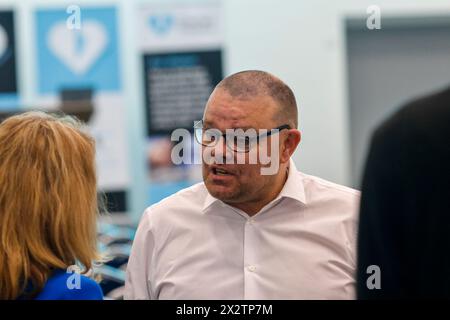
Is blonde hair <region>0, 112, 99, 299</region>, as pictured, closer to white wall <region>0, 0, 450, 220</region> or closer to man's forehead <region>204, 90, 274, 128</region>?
man's forehead <region>204, 90, 274, 128</region>

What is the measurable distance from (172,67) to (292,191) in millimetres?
2135

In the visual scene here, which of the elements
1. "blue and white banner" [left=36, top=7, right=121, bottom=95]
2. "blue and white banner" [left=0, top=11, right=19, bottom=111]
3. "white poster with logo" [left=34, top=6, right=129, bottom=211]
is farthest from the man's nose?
"blue and white banner" [left=0, top=11, right=19, bottom=111]

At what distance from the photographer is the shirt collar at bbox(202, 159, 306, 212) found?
1666 mm

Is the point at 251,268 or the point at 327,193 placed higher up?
the point at 327,193

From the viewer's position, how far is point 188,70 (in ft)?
11.9

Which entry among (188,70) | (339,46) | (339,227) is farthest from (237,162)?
(339,46)

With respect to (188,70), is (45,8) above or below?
above

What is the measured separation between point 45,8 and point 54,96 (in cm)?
50

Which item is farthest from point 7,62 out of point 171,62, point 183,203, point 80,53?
point 183,203

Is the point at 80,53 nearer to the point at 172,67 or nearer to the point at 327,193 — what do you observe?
A: the point at 172,67

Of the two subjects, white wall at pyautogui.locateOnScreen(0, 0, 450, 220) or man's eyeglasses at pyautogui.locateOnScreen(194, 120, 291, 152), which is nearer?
man's eyeglasses at pyautogui.locateOnScreen(194, 120, 291, 152)

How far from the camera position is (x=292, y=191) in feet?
5.50

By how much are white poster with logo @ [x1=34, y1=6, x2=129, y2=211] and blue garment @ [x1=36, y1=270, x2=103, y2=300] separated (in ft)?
7.47
